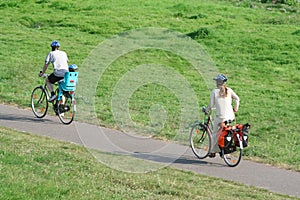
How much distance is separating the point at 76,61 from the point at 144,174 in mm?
13106

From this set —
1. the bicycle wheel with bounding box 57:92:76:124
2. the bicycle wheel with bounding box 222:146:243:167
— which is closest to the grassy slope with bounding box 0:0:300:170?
the bicycle wheel with bounding box 222:146:243:167

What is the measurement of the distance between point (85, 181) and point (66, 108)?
6042 millimetres

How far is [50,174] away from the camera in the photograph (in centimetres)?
1062

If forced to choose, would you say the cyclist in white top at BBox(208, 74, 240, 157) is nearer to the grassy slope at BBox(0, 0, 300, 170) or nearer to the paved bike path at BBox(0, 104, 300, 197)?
the paved bike path at BBox(0, 104, 300, 197)

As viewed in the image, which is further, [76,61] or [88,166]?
[76,61]

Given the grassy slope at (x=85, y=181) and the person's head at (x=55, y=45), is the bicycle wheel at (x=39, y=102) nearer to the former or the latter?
the person's head at (x=55, y=45)

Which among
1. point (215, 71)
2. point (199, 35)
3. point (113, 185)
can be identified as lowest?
point (113, 185)

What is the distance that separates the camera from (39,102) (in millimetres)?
17406

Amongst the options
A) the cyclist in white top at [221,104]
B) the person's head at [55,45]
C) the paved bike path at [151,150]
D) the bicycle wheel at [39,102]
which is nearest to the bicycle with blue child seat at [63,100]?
the bicycle wheel at [39,102]

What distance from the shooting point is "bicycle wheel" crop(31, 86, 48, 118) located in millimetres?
16938

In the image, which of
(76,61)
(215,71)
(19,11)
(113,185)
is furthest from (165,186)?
(19,11)

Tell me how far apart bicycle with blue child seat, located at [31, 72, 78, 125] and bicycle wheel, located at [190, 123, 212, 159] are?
341cm

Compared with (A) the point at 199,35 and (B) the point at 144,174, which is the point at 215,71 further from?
(B) the point at 144,174

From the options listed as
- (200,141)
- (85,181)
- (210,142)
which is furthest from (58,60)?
(85,181)
